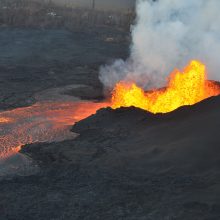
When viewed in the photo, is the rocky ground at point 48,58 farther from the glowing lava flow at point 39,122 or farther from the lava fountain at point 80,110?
the lava fountain at point 80,110

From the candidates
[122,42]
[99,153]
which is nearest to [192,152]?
[99,153]

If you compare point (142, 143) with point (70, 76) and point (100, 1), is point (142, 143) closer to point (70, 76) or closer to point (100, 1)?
point (70, 76)

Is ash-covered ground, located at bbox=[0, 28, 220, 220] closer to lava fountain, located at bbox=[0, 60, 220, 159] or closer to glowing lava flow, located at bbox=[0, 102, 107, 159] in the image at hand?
glowing lava flow, located at bbox=[0, 102, 107, 159]

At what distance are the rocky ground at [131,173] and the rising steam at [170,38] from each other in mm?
5846

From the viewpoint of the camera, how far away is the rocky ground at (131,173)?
13.5 meters

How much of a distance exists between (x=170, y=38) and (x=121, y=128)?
7.35 meters

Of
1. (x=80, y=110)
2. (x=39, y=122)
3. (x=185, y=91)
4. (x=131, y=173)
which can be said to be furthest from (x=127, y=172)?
(x=80, y=110)

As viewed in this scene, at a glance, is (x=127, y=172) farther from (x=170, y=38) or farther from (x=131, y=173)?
(x=170, y=38)

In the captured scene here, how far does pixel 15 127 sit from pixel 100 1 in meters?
45.7

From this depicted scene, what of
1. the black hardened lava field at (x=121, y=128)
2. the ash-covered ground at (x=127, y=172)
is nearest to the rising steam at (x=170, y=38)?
the black hardened lava field at (x=121, y=128)

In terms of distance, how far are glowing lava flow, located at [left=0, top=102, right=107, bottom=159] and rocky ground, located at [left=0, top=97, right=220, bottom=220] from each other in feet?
3.38

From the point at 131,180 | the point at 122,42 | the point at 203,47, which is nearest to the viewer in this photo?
the point at 131,180

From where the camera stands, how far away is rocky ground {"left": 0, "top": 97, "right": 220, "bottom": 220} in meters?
13.5

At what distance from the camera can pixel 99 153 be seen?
17953mm
